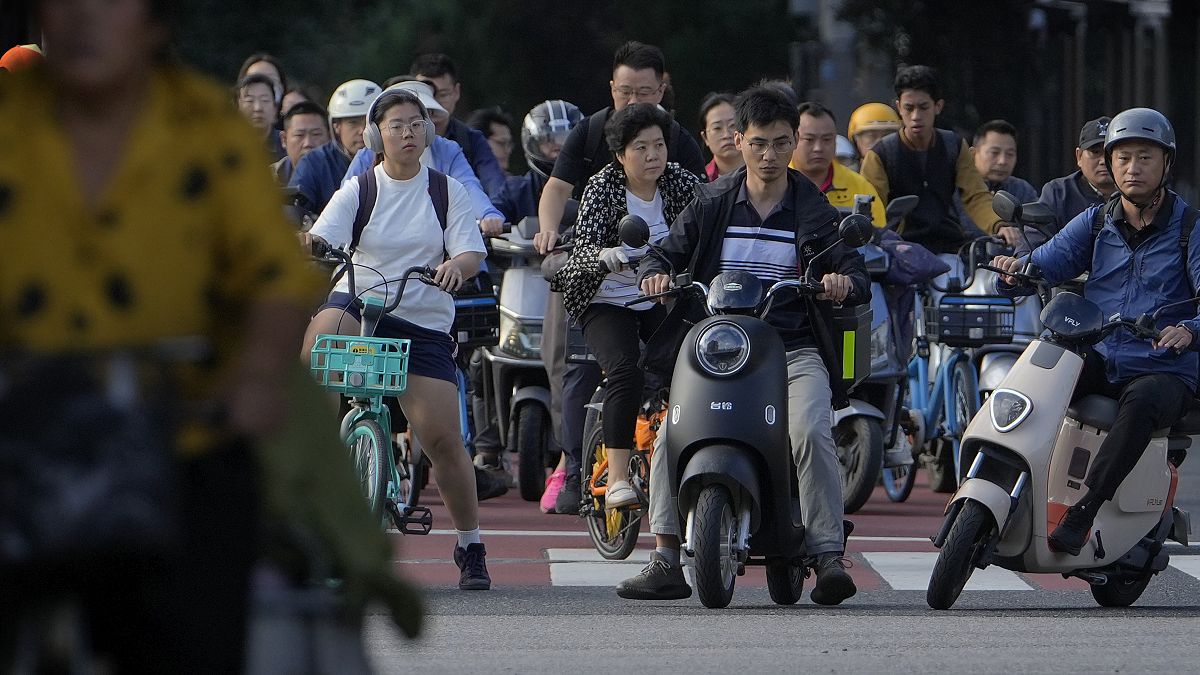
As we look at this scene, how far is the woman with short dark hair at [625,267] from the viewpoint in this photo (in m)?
9.22

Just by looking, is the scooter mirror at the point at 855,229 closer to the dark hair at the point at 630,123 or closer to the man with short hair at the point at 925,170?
the dark hair at the point at 630,123

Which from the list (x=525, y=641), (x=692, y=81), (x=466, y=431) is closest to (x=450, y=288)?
(x=525, y=641)

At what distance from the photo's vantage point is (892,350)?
40.0 ft

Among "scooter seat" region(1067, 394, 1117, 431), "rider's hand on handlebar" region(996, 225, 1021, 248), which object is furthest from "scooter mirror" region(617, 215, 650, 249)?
"rider's hand on handlebar" region(996, 225, 1021, 248)

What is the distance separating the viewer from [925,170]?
13.0m

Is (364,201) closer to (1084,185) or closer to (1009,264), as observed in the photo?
(1009,264)

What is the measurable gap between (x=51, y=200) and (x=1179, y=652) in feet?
15.1

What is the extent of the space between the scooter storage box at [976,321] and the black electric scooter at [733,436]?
4224 mm

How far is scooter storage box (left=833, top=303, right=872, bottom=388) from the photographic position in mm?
8320

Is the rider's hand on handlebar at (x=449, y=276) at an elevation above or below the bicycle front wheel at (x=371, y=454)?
above

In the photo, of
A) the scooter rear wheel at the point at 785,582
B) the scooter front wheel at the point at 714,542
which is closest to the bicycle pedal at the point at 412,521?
the scooter rear wheel at the point at 785,582

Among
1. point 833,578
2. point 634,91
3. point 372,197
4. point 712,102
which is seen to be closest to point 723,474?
point 833,578

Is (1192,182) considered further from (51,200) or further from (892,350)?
(51,200)

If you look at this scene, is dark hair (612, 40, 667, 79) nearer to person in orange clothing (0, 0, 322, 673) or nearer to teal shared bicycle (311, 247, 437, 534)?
teal shared bicycle (311, 247, 437, 534)
